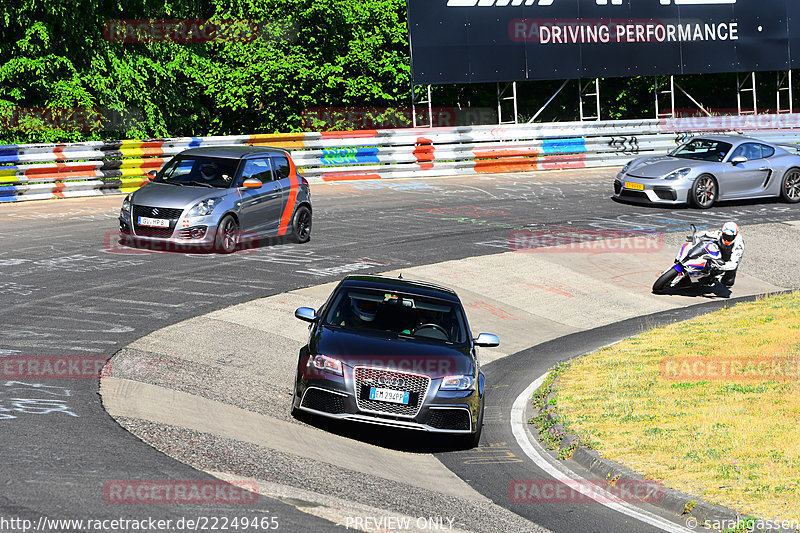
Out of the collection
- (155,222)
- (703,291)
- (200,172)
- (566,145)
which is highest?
(566,145)

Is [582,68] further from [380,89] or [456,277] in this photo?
[456,277]

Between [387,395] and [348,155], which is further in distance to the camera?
[348,155]

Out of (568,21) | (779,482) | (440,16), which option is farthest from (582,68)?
(779,482)

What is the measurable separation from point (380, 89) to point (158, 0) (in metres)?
8.82

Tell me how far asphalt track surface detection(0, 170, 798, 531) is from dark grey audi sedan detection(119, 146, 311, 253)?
44 cm

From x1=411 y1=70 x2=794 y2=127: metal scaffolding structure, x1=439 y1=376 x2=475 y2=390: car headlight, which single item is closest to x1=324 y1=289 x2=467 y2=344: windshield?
x1=439 y1=376 x2=475 y2=390: car headlight

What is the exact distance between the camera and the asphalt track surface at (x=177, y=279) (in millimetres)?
7188

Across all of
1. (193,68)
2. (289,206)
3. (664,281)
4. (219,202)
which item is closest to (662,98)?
(193,68)

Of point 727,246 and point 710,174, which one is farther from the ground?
point 710,174

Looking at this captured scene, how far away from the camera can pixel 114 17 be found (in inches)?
1115

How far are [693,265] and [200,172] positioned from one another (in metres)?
8.80

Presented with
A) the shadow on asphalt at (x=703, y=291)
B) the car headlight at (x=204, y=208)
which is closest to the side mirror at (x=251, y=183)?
the car headlight at (x=204, y=208)

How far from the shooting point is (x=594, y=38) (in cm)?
3244

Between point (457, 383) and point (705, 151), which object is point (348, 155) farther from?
point (457, 383)
